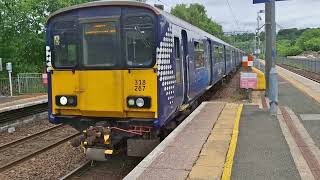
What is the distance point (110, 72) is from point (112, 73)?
0.04m

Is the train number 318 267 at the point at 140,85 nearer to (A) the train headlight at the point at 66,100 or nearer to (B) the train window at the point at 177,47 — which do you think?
(A) the train headlight at the point at 66,100

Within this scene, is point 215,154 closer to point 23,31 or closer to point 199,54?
point 199,54

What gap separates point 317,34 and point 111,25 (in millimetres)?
118886

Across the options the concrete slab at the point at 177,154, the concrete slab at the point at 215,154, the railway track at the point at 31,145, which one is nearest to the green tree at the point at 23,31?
the railway track at the point at 31,145

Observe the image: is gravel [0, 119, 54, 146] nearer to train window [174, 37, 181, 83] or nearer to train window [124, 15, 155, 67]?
train window [174, 37, 181, 83]

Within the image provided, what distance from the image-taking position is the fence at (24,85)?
88.8 feet

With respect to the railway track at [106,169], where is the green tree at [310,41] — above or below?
above

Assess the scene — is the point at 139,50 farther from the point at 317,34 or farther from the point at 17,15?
the point at 317,34

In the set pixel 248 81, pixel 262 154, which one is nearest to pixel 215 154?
pixel 262 154

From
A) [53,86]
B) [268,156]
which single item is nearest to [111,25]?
[53,86]

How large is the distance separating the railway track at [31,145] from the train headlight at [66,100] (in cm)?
189

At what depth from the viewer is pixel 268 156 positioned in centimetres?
752

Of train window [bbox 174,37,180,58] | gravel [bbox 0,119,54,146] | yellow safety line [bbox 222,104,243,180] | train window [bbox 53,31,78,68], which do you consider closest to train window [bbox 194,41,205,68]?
yellow safety line [bbox 222,104,243,180]

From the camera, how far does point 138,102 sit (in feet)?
26.8
